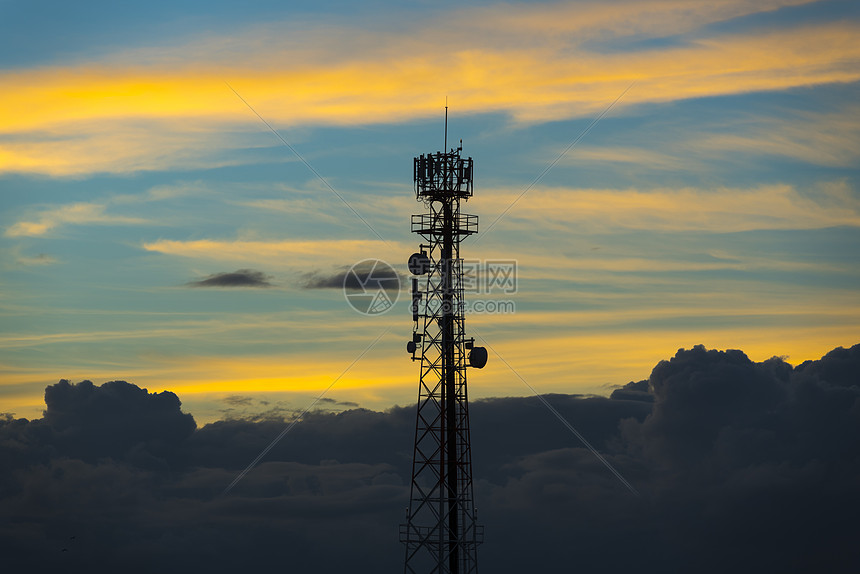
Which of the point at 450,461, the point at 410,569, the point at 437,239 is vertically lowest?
the point at 410,569

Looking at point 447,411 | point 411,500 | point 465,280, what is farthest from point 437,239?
point 411,500

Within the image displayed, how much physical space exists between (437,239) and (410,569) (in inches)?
902

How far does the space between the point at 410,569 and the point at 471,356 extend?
15.2 m

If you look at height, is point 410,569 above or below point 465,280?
below

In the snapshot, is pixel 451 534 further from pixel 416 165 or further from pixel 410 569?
pixel 416 165

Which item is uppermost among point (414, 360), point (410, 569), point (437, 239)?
point (437, 239)

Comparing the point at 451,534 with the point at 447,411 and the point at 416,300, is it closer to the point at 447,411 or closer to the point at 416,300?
the point at 447,411

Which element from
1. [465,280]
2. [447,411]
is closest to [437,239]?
[465,280]

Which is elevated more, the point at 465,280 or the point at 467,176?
the point at 467,176

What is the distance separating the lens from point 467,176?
100 metres

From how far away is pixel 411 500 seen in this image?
9750 centimetres

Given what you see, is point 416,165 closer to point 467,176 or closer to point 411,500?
point 467,176

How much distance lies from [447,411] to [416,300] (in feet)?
26.3

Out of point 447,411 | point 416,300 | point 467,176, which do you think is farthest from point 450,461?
point 467,176
